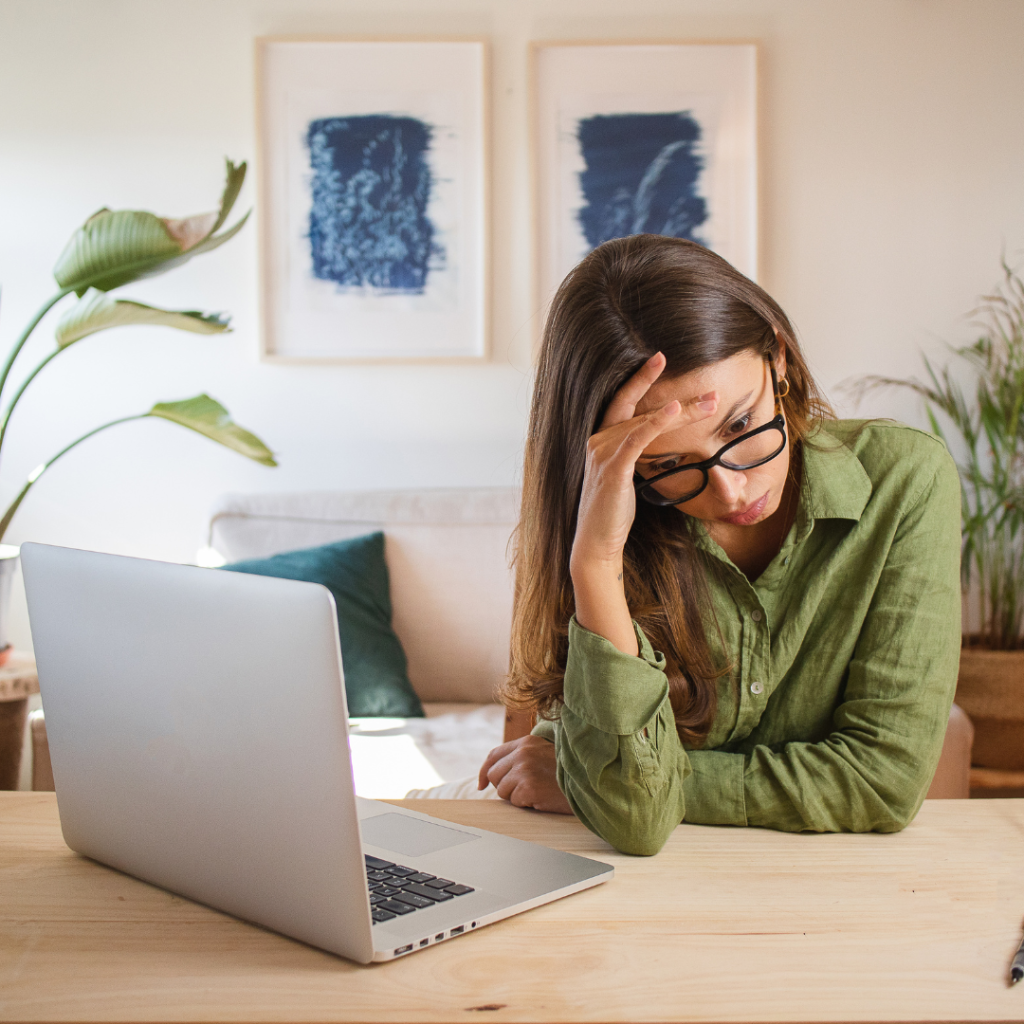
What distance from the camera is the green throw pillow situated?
2.33m

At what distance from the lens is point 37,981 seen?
0.64m

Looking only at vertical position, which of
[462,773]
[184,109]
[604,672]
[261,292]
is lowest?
[462,773]

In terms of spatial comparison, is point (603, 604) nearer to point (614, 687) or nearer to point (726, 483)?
point (614, 687)

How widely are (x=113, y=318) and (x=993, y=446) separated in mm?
2169

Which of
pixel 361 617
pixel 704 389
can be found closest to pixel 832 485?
pixel 704 389

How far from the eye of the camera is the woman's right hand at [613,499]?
993 millimetres

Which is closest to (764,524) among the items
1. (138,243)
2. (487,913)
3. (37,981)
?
(487,913)

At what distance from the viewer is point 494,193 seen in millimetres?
2879

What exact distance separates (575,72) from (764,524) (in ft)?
6.53

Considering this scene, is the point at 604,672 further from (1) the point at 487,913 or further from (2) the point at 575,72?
(2) the point at 575,72

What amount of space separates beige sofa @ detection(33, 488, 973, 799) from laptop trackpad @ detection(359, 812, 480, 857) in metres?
1.37

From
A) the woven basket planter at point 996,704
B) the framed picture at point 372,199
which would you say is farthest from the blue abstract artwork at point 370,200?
the woven basket planter at point 996,704

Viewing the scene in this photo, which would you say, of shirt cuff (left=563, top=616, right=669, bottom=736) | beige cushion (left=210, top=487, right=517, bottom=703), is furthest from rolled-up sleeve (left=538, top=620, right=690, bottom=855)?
beige cushion (left=210, top=487, right=517, bottom=703)

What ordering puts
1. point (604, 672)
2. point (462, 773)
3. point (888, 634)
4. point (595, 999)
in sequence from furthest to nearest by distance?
point (462, 773) → point (888, 634) → point (604, 672) → point (595, 999)
